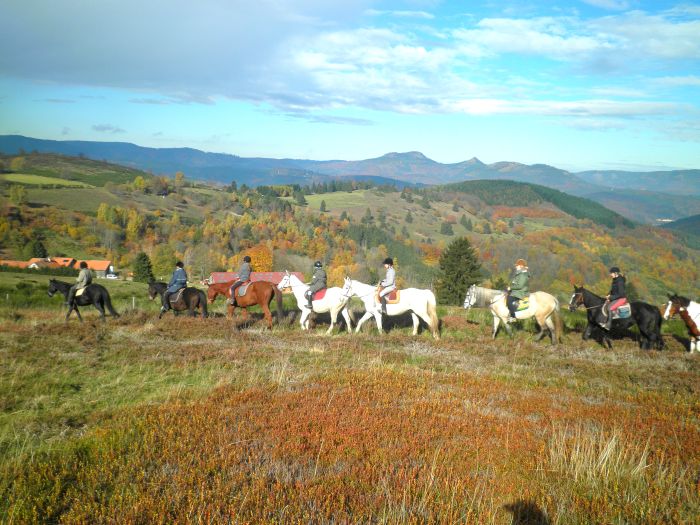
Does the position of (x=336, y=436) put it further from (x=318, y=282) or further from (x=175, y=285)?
(x=175, y=285)

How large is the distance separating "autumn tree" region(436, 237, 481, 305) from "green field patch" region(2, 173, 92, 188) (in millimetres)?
138313

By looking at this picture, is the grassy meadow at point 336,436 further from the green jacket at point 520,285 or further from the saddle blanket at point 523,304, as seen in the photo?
the green jacket at point 520,285

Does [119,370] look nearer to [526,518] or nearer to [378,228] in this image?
[526,518]

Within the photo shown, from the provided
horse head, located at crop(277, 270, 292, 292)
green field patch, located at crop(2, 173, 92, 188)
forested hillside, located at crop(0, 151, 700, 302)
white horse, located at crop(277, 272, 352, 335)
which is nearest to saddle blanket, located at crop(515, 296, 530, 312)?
white horse, located at crop(277, 272, 352, 335)

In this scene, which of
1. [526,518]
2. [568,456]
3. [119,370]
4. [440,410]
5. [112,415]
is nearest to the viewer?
[526,518]

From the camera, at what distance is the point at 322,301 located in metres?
17.7

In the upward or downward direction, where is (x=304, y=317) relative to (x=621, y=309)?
downward

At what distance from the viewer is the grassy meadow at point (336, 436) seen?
5.03 metres

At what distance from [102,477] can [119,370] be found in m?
5.91

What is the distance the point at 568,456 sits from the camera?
6.47m

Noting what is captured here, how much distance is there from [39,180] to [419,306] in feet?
550

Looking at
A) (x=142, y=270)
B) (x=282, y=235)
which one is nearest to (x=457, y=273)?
(x=142, y=270)

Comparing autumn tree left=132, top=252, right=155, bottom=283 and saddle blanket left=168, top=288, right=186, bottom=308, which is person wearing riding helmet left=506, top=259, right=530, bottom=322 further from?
autumn tree left=132, top=252, right=155, bottom=283

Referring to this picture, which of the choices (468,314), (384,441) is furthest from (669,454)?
(468,314)
